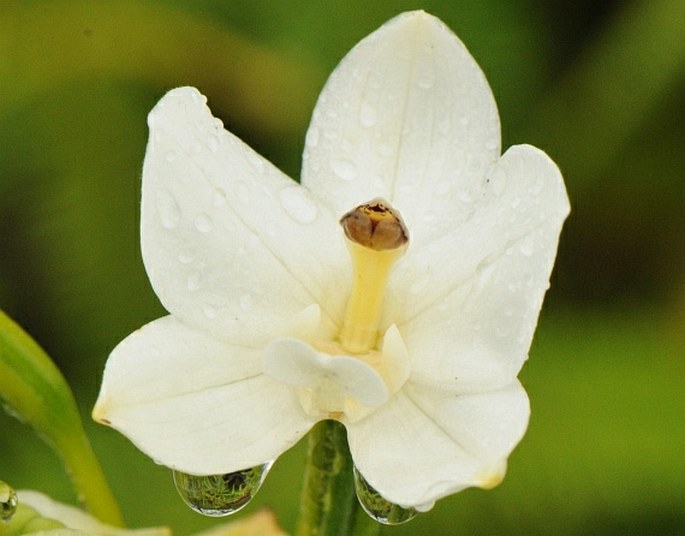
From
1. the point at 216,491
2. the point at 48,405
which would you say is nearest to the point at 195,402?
the point at 216,491

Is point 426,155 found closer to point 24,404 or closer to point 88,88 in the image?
point 24,404

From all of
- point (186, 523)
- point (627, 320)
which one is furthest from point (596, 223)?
point (186, 523)

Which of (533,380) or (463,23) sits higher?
(463,23)

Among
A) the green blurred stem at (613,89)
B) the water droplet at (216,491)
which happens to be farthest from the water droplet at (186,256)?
the green blurred stem at (613,89)

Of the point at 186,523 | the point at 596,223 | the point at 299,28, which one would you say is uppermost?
the point at 299,28

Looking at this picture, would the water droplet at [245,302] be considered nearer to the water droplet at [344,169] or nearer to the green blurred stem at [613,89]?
the water droplet at [344,169]

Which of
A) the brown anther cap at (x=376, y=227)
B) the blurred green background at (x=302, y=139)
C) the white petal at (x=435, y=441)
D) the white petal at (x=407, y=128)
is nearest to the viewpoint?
the white petal at (x=435, y=441)

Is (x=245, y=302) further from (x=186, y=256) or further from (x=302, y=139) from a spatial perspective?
(x=302, y=139)
